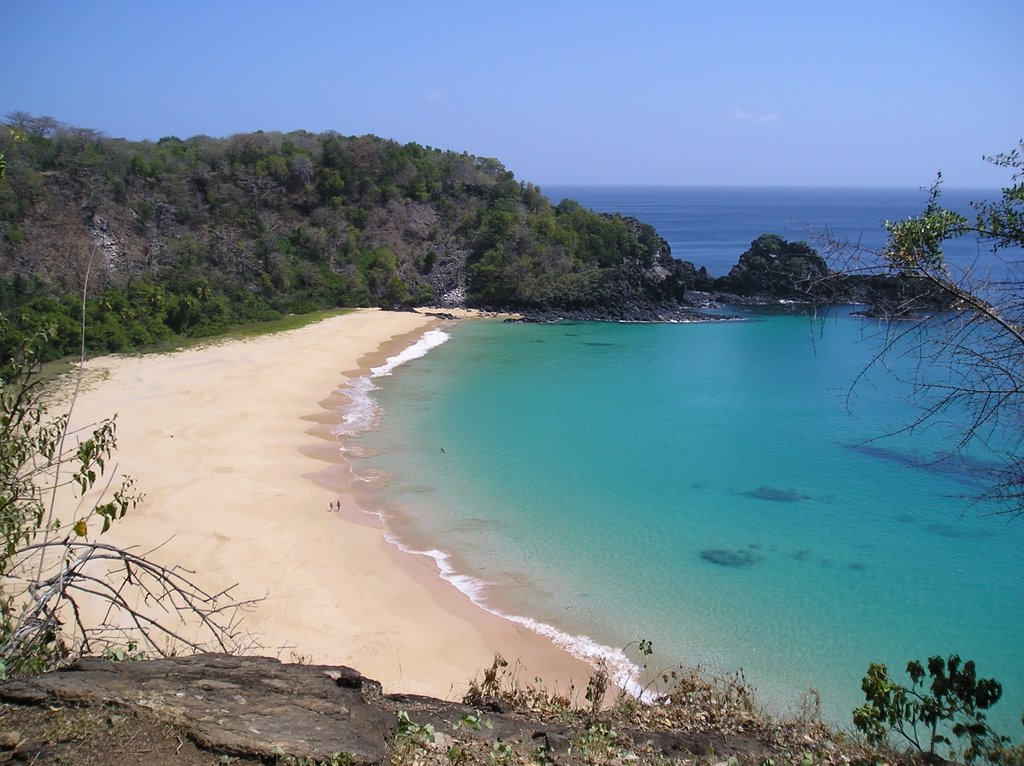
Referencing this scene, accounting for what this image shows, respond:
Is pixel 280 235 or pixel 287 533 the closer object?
pixel 287 533

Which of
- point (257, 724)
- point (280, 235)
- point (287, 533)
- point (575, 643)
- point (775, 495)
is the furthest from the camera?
point (280, 235)

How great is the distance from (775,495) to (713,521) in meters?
2.38

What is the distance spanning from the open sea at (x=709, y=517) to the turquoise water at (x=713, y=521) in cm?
5

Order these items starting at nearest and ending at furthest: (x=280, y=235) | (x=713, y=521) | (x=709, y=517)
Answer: (x=713, y=521) → (x=709, y=517) → (x=280, y=235)

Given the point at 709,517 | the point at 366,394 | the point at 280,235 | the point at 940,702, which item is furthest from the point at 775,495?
the point at 280,235

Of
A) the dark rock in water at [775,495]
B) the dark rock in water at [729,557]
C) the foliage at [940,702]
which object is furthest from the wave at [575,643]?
the dark rock in water at [775,495]

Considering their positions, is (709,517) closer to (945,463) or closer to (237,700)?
(945,463)

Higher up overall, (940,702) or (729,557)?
(940,702)

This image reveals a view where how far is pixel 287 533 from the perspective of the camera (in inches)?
513

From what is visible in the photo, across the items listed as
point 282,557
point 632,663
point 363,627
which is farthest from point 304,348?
point 632,663

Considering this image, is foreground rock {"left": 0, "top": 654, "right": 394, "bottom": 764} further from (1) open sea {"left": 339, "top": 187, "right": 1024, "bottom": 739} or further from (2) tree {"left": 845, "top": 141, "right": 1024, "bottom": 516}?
(2) tree {"left": 845, "top": 141, "right": 1024, "bottom": 516}

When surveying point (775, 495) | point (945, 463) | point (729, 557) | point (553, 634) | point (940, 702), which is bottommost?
point (553, 634)

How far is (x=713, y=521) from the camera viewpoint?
1479 centimetres

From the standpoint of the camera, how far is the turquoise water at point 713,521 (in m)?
10.7
